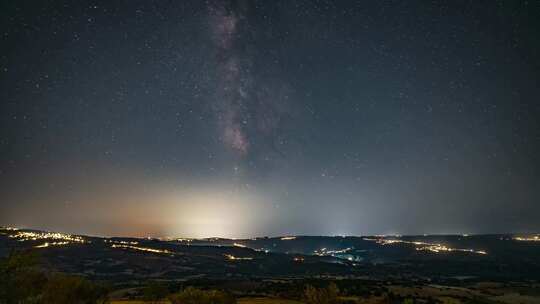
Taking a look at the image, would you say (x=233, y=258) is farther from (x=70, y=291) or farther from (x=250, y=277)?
(x=70, y=291)

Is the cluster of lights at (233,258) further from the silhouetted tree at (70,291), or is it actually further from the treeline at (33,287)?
the silhouetted tree at (70,291)

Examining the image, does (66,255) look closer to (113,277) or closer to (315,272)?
(113,277)

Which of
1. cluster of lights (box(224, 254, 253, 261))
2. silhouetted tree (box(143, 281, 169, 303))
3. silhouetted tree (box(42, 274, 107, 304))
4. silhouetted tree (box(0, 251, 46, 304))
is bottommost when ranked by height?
cluster of lights (box(224, 254, 253, 261))

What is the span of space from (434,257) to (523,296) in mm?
114523

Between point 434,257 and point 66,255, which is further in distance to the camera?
point 434,257

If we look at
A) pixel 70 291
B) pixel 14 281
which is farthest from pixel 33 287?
pixel 14 281

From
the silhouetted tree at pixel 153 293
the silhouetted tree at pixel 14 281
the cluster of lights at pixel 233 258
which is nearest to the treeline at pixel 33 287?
the silhouetted tree at pixel 14 281

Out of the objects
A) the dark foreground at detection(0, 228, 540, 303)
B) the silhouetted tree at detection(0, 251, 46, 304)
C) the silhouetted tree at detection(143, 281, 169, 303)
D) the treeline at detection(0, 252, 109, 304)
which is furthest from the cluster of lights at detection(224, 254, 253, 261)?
the silhouetted tree at detection(0, 251, 46, 304)

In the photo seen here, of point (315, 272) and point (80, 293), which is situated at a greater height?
point (80, 293)

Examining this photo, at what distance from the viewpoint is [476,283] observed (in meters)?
104

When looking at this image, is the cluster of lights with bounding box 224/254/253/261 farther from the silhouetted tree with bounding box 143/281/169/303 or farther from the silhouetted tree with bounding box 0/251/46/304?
the silhouetted tree with bounding box 0/251/46/304

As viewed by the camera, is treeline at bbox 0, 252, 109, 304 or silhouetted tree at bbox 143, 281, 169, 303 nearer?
treeline at bbox 0, 252, 109, 304

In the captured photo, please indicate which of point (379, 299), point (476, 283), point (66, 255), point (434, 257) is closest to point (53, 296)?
point (379, 299)

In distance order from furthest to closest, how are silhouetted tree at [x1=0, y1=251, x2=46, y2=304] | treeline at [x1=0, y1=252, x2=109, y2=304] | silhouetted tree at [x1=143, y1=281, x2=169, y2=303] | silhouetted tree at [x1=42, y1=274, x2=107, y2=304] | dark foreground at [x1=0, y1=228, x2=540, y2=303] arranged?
silhouetted tree at [x1=143, y1=281, x2=169, y2=303]
dark foreground at [x1=0, y1=228, x2=540, y2=303]
silhouetted tree at [x1=42, y1=274, x2=107, y2=304]
treeline at [x1=0, y1=252, x2=109, y2=304]
silhouetted tree at [x1=0, y1=251, x2=46, y2=304]
